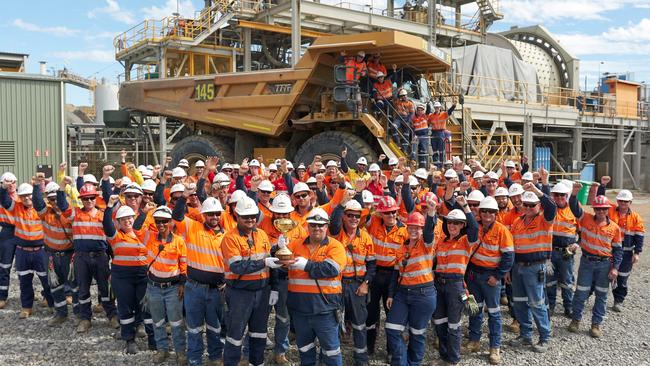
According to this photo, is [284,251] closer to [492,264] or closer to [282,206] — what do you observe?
[282,206]

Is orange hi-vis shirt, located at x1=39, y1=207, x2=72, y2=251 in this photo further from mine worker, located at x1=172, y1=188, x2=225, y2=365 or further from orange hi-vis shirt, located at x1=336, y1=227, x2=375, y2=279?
orange hi-vis shirt, located at x1=336, y1=227, x2=375, y2=279

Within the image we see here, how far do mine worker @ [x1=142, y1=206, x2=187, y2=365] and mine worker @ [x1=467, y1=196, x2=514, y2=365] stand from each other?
2930mm

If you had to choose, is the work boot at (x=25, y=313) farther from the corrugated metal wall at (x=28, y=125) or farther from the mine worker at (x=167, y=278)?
the corrugated metal wall at (x=28, y=125)

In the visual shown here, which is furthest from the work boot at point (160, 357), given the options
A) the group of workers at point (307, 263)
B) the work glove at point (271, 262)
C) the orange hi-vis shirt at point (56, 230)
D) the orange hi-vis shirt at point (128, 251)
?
the orange hi-vis shirt at point (56, 230)

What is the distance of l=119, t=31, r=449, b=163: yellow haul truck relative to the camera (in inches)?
405

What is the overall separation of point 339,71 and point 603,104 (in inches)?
741

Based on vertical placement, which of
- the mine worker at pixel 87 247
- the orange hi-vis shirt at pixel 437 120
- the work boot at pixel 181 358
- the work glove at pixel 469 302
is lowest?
the work boot at pixel 181 358

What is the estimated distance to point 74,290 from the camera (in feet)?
20.4

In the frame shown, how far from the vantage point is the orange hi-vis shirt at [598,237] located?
5980 millimetres

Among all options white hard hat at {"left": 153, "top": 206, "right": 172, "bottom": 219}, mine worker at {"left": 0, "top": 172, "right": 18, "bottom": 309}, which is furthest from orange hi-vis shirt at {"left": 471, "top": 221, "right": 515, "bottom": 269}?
mine worker at {"left": 0, "top": 172, "right": 18, "bottom": 309}

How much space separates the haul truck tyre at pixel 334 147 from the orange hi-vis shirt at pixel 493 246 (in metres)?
5.15

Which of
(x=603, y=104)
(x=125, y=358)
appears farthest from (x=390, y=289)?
(x=603, y=104)

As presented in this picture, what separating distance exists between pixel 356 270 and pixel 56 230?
3672 mm

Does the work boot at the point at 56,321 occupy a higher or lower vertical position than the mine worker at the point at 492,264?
lower
